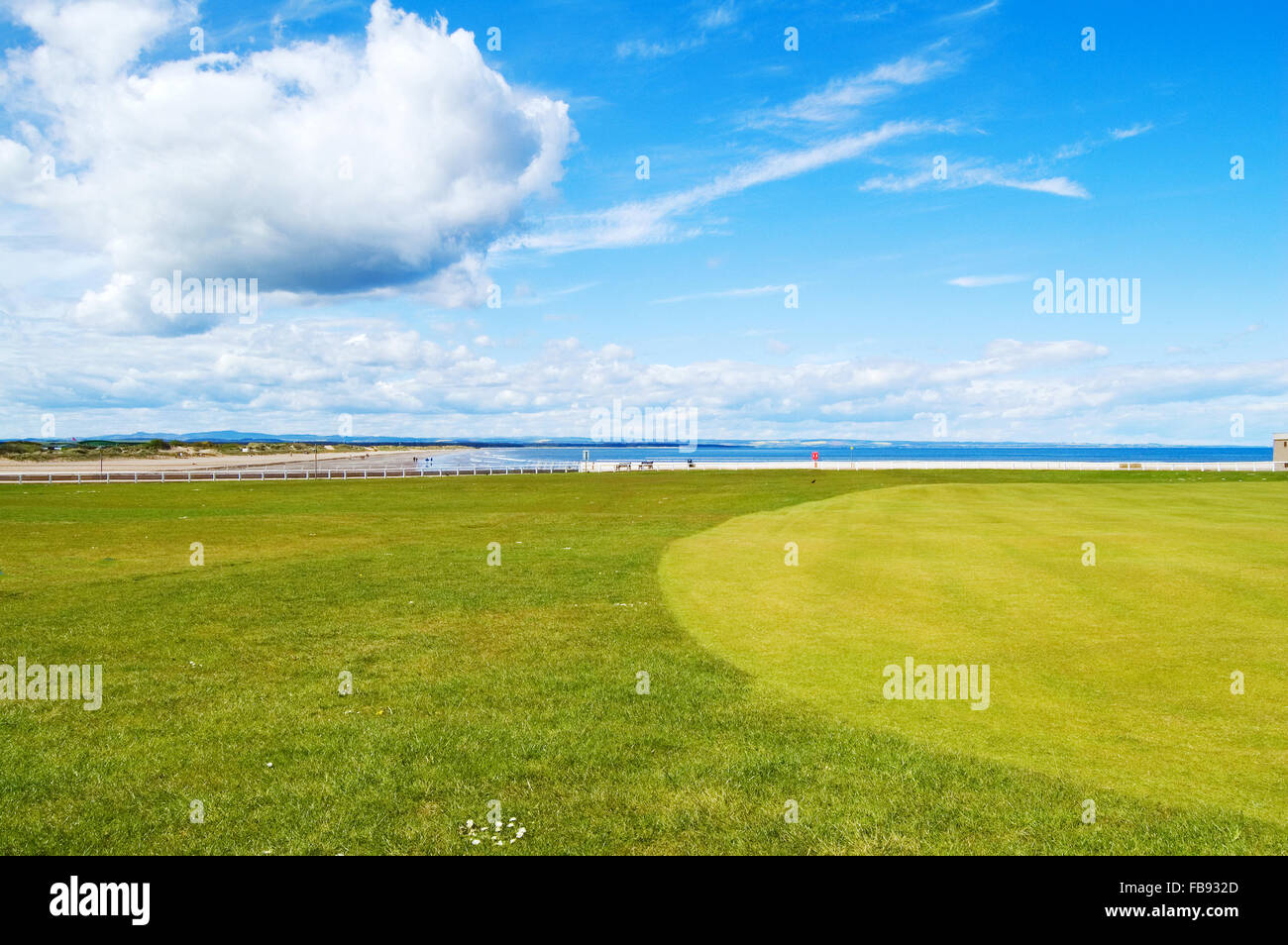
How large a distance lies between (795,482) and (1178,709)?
54287 millimetres

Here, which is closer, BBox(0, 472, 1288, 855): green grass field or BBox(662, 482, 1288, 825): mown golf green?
BBox(0, 472, 1288, 855): green grass field

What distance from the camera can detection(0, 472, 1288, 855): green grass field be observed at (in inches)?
266

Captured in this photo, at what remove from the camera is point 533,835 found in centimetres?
656

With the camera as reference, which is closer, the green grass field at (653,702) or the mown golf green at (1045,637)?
the green grass field at (653,702)

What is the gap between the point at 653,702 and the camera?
9.86m

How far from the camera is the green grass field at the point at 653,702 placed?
6754 mm

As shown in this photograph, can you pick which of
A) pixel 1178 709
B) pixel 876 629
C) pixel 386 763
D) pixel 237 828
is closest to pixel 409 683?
pixel 386 763

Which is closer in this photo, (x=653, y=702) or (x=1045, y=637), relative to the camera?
(x=653, y=702)

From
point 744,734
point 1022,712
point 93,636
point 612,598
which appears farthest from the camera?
point 612,598

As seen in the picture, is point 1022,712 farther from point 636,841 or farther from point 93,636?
point 93,636

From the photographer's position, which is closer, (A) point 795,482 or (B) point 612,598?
(B) point 612,598
